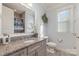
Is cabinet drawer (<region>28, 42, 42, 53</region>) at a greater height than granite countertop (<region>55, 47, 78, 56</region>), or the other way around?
cabinet drawer (<region>28, 42, 42, 53</region>)

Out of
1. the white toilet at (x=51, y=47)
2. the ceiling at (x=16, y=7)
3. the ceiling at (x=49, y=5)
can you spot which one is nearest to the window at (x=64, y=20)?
the ceiling at (x=49, y=5)

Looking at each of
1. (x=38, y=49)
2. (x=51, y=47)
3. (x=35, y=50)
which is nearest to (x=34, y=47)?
(x=35, y=50)

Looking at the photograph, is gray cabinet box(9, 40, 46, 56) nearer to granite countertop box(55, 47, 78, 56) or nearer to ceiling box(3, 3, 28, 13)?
granite countertop box(55, 47, 78, 56)

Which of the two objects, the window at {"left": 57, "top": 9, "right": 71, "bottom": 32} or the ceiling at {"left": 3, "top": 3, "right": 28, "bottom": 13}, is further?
the window at {"left": 57, "top": 9, "right": 71, "bottom": 32}

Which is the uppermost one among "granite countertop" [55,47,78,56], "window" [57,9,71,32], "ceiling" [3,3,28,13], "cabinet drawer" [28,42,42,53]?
"ceiling" [3,3,28,13]

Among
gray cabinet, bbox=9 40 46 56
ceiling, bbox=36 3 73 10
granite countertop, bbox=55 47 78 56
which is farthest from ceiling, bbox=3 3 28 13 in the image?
granite countertop, bbox=55 47 78 56

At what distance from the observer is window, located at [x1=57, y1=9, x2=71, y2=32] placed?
2.05 metres

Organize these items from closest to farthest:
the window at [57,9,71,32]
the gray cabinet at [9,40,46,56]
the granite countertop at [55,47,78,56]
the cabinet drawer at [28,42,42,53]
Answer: the gray cabinet at [9,40,46,56] → the cabinet drawer at [28,42,42,53] → the granite countertop at [55,47,78,56] → the window at [57,9,71,32]

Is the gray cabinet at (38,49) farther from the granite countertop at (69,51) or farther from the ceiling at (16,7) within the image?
the ceiling at (16,7)

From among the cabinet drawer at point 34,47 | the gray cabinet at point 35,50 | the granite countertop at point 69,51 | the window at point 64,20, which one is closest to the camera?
the gray cabinet at point 35,50

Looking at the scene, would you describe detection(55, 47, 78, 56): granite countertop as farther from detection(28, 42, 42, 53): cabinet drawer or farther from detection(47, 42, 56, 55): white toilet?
detection(28, 42, 42, 53): cabinet drawer

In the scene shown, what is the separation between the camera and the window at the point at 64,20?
205 centimetres

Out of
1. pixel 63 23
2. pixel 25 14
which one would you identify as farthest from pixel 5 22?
pixel 63 23

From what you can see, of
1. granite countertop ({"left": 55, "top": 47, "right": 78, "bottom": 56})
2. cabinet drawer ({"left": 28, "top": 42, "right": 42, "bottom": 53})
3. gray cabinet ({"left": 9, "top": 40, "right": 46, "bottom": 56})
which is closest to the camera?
gray cabinet ({"left": 9, "top": 40, "right": 46, "bottom": 56})
